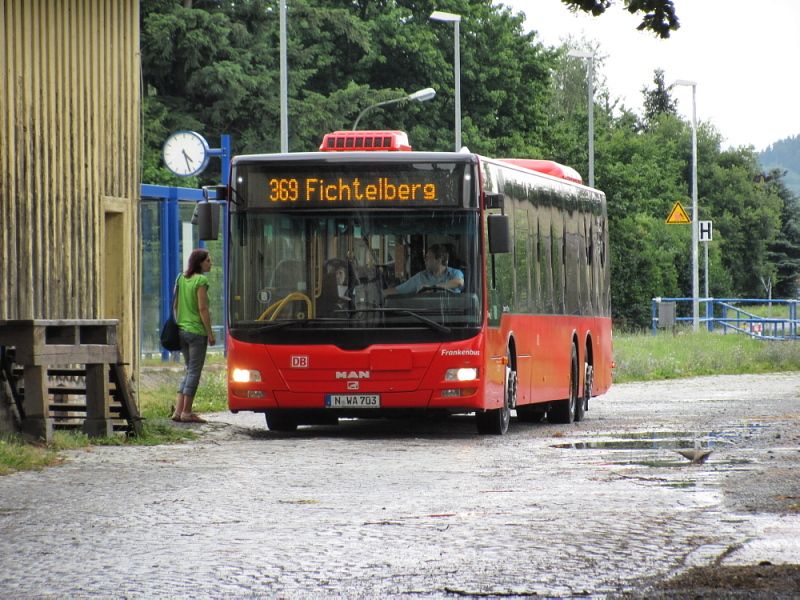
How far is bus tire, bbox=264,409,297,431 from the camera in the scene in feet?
64.1

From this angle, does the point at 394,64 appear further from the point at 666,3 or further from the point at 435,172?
the point at 666,3

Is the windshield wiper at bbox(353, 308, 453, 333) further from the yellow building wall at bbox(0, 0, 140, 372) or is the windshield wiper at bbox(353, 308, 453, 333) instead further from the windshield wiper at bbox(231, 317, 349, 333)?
the yellow building wall at bbox(0, 0, 140, 372)

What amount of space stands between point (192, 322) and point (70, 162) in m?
2.24

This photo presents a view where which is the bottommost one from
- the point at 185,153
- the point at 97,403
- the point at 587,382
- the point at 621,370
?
the point at 621,370

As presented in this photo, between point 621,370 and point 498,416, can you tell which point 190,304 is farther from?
point 621,370

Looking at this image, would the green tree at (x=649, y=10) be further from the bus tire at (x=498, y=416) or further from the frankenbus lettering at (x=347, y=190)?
the bus tire at (x=498, y=416)

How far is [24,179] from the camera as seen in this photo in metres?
19.4

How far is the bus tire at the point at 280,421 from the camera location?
64.1 ft

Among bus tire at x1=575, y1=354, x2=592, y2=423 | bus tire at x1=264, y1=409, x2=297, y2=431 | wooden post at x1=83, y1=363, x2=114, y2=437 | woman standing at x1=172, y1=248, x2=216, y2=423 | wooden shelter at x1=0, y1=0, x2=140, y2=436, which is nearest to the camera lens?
wooden post at x1=83, y1=363, x2=114, y2=437

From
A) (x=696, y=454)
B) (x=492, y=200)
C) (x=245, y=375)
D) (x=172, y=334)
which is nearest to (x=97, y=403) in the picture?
(x=245, y=375)

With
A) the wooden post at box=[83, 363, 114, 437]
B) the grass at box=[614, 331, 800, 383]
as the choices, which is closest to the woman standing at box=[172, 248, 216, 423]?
the wooden post at box=[83, 363, 114, 437]

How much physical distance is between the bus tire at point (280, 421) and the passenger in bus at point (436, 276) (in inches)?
87.5

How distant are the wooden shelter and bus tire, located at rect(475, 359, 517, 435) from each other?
376cm

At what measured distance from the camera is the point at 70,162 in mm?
20359
